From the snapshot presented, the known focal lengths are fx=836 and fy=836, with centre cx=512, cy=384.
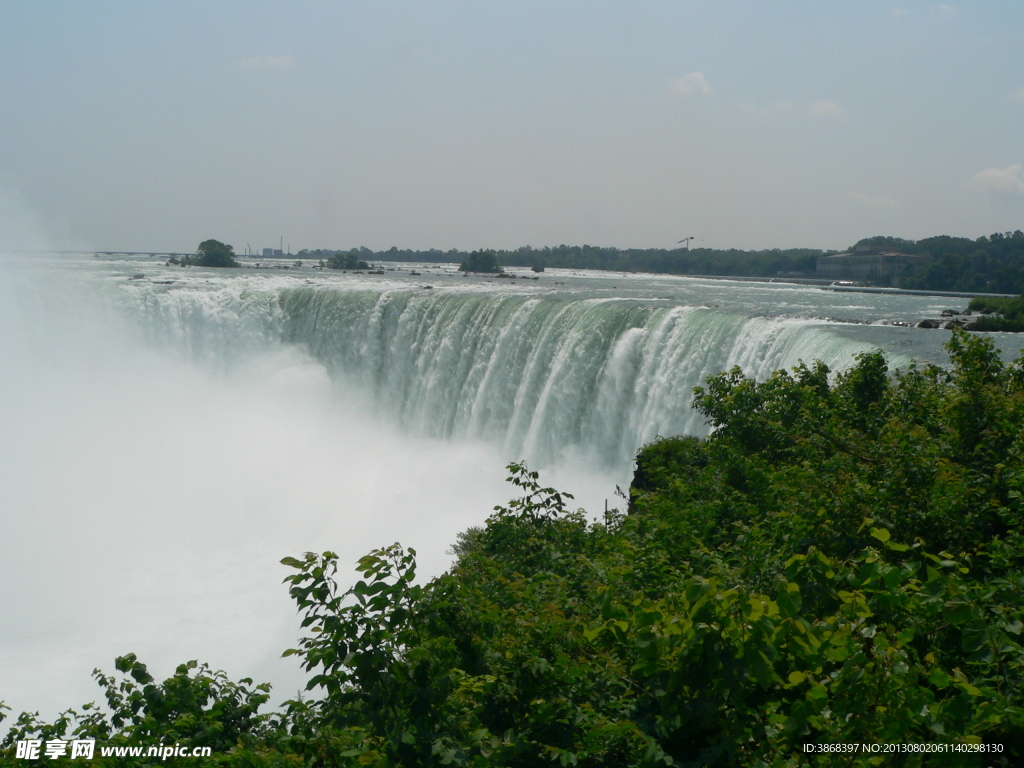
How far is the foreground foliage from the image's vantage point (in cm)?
321

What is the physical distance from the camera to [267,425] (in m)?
27.9

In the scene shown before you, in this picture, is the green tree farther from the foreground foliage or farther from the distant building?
the foreground foliage

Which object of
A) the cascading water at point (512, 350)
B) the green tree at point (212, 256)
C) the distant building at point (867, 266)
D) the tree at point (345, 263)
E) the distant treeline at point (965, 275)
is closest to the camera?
the cascading water at point (512, 350)

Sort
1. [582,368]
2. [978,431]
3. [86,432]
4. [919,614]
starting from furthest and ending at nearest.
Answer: [86,432], [582,368], [978,431], [919,614]

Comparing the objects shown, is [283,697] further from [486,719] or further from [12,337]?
[12,337]

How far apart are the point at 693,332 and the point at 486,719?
53.1 ft

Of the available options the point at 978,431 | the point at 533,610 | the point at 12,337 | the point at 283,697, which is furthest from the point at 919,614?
the point at 12,337

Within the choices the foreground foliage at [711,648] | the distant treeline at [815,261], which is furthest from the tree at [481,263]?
the foreground foliage at [711,648]

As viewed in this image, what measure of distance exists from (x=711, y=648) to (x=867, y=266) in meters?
58.1

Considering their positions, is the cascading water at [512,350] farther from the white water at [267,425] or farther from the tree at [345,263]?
the tree at [345,263]

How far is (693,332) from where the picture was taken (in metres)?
19.6

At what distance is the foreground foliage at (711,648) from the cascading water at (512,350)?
34.6ft

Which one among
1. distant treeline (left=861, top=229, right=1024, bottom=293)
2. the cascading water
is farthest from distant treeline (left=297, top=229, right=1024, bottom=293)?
the cascading water

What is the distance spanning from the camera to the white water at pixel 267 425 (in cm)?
1524
